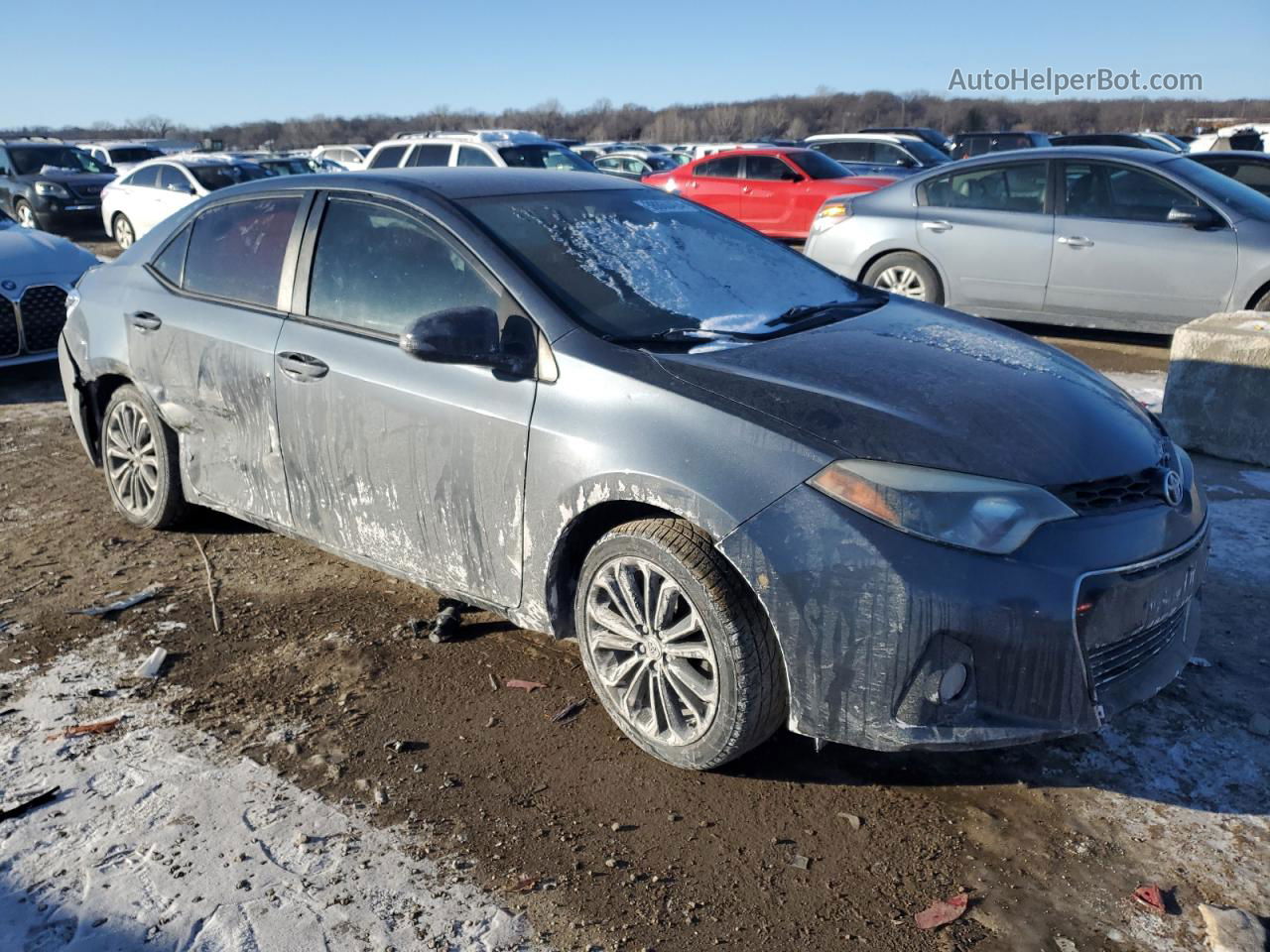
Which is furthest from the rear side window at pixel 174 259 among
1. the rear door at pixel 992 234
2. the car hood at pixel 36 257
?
the rear door at pixel 992 234

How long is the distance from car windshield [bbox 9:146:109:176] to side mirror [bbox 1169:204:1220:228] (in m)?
18.5

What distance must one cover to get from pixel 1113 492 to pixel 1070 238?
6114 millimetres

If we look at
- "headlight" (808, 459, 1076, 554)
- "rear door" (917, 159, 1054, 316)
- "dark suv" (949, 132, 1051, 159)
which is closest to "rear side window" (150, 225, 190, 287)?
"headlight" (808, 459, 1076, 554)

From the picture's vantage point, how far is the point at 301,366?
393 cm

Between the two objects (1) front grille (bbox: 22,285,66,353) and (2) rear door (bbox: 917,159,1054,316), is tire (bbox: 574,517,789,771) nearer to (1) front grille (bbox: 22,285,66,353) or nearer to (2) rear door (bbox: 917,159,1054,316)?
(1) front grille (bbox: 22,285,66,353)

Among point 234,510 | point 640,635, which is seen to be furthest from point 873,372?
point 234,510

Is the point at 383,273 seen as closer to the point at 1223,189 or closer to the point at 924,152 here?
the point at 1223,189

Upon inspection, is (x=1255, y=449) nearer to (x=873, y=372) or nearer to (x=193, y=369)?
(x=873, y=372)

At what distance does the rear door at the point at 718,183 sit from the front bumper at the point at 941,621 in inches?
521

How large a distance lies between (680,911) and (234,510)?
2737 mm

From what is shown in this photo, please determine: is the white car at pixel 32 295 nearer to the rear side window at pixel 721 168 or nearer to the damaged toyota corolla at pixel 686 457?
the damaged toyota corolla at pixel 686 457

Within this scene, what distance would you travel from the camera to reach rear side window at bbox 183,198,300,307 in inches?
166

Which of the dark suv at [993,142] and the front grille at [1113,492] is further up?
the dark suv at [993,142]

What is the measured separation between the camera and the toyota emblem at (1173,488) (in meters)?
3.02
